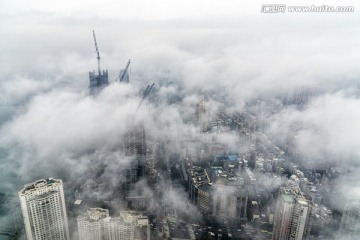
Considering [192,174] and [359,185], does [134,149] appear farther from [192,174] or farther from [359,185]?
[359,185]

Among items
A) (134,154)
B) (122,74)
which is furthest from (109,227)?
(122,74)

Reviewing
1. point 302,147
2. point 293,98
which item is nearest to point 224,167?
point 302,147

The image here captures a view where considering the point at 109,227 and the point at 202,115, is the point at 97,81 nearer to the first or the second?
the point at 202,115

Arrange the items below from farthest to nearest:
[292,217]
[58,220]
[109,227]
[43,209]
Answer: [292,217], [109,227], [58,220], [43,209]

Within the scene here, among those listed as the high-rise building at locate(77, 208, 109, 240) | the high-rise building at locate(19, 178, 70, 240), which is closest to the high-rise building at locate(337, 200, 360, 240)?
the high-rise building at locate(77, 208, 109, 240)

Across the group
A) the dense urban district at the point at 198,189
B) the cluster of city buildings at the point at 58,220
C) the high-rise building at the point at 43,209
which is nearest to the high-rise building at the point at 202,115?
the dense urban district at the point at 198,189

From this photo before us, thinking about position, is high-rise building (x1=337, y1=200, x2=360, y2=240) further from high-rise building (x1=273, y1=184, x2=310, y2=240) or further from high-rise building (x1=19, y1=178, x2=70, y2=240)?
high-rise building (x1=19, y1=178, x2=70, y2=240)
